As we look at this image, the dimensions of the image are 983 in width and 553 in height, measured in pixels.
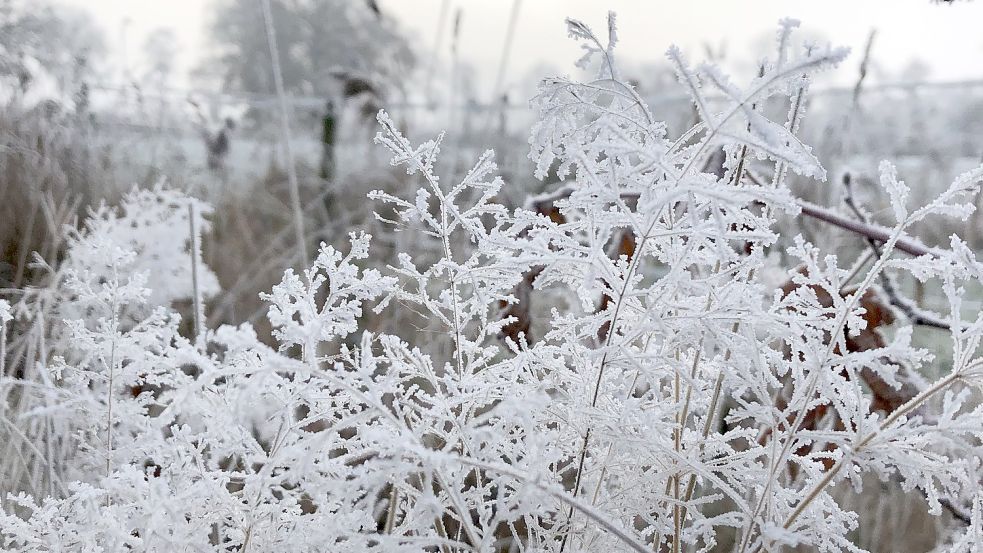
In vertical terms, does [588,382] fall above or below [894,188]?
below

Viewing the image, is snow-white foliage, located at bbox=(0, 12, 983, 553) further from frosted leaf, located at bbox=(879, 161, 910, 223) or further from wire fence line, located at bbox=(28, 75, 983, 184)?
wire fence line, located at bbox=(28, 75, 983, 184)

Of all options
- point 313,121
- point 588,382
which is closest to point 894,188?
point 588,382

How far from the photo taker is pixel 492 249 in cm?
33

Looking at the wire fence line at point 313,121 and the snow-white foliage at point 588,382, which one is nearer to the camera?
the snow-white foliage at point 588,382

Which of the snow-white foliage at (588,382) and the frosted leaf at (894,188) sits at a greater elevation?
the frosted leaf at (894,188)

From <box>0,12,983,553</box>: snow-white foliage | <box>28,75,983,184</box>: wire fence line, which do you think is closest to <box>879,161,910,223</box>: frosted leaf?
<box>0,12,983,553</box>: snow-white foliage

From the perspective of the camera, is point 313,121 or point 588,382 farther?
point 313,121

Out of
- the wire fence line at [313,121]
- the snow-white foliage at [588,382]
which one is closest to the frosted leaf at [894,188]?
the snow-white foliage at [588,382]

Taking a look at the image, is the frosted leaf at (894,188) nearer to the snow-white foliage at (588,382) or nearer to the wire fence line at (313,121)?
the snow-white foliage at (588,382)

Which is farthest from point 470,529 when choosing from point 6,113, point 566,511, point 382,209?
point 6,113

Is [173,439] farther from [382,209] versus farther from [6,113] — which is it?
[6,113]

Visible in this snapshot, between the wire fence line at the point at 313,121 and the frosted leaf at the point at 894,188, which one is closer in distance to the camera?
the frosted leaf at the point at 894,188

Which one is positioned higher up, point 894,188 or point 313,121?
point 894,188

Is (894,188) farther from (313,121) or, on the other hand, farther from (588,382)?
(313,121)
